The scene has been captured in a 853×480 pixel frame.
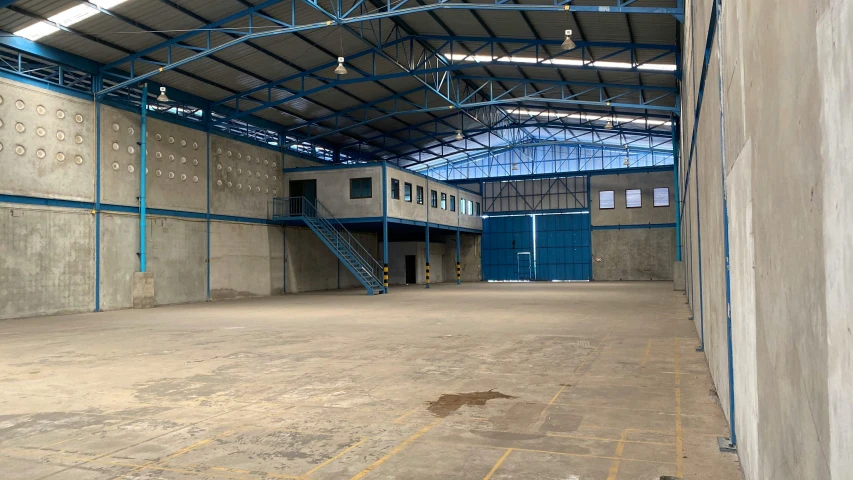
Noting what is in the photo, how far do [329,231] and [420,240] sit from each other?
13776mm

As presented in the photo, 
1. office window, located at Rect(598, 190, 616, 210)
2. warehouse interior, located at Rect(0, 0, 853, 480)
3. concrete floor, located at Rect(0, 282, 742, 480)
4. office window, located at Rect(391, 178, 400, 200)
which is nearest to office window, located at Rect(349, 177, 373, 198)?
warehouse interior, located at Rect(0, 0, 853, 480)

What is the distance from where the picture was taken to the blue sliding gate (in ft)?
151

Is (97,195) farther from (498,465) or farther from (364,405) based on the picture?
(498,465)

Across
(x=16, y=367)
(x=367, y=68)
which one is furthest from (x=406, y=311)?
(x=367, y=68)

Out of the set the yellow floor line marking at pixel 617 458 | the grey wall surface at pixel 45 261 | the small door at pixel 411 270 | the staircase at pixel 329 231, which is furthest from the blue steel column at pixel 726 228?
the small door at pixel 411 270

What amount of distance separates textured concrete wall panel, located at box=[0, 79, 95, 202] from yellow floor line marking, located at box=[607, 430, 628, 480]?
844 inches

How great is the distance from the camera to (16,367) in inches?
402

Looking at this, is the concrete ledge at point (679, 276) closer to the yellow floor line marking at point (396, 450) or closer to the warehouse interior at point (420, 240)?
the warehouse interior at point (420, 240)

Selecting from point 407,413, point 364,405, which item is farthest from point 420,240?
point 407,413

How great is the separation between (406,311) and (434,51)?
13458 millimetres

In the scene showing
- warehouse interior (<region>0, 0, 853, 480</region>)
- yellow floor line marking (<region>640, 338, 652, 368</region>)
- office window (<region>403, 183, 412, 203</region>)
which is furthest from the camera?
office window (<region>403, 183, 412, 203</region>)

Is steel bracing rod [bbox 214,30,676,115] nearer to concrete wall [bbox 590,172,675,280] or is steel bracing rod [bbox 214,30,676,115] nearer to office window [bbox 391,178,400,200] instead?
office window [bbox 391,178,400,200]

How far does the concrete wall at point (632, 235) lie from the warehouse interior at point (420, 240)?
0.17 m

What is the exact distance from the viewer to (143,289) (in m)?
24.4
